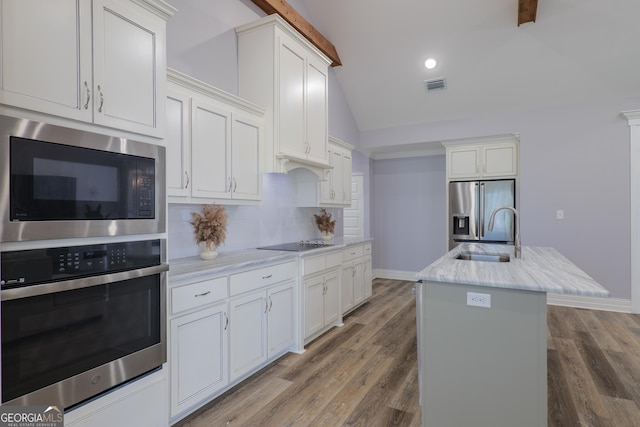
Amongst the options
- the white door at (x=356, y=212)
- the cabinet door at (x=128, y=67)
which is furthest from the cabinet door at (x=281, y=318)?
the white door at (x=356, y=212)

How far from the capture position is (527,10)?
355 centimetres

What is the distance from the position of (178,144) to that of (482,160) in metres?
4.38

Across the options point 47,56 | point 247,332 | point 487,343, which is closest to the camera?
point 47,56

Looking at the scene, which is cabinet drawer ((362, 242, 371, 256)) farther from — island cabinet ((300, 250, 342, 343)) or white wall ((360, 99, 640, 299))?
white wall ((360, 99, 640, 299))

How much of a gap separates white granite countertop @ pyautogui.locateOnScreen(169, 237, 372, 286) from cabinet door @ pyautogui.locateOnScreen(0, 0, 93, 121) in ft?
3.25

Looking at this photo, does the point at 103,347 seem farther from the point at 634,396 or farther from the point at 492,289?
the point at 634,396

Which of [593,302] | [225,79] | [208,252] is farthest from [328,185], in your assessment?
[593,302]

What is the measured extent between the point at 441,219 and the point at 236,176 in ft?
14.0

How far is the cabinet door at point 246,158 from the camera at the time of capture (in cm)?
277

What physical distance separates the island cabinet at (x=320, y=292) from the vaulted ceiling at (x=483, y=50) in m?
2.87

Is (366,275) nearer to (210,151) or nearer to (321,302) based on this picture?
(321,302)

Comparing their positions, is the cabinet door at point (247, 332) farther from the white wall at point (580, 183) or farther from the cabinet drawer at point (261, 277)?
the white wall at point (580, 183)

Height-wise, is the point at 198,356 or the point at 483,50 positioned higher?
the point at 483,50

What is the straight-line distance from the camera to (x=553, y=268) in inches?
81.0
